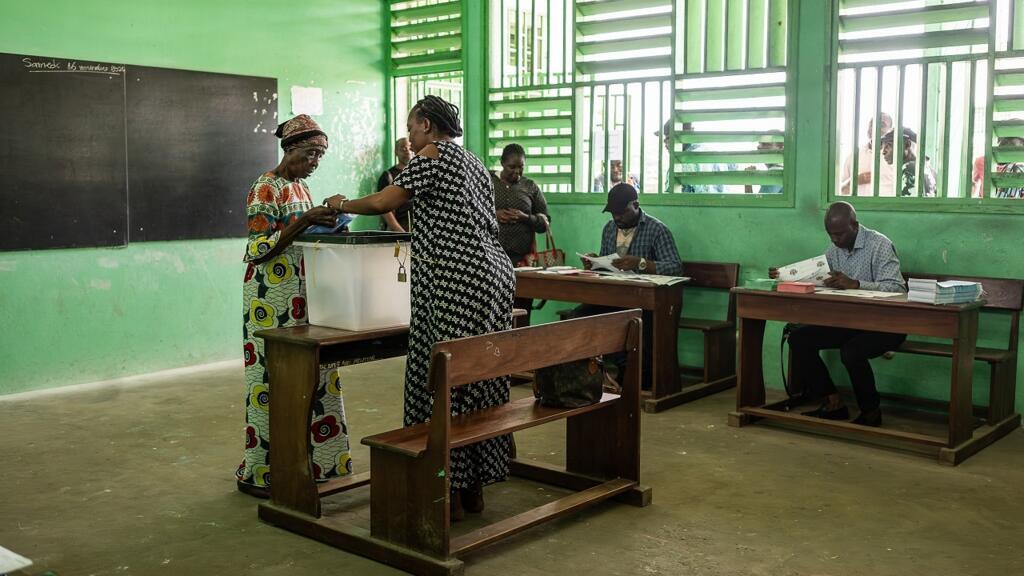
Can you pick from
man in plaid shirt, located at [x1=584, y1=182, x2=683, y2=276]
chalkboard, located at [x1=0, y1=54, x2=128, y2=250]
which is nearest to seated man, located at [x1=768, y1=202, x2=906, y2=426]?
man in plaid shirt, located at [x1=584, y1=182, x2=683, y2=276]

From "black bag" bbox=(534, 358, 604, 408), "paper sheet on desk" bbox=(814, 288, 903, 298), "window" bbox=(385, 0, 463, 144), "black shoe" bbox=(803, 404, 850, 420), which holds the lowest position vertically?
"black shoe" bbox=(803, 404, 850, 420)

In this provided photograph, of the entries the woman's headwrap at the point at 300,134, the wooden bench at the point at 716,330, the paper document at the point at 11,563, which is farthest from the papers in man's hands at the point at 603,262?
the paper document at the point at 11,563

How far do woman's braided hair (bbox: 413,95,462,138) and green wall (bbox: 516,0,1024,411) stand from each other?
3.45 meters

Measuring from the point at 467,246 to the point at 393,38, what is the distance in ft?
18.8

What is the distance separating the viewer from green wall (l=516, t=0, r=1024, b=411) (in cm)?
611

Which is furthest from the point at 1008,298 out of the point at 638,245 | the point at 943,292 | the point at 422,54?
the point at 422,54

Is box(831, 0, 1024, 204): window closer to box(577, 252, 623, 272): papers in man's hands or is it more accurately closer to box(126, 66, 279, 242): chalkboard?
box(577, 252, 623, 272): papers in man's hands

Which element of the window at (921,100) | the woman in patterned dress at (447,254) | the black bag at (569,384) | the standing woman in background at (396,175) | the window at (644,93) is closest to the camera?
the woman in patterned dress at (447,254)

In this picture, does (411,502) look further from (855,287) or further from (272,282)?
(855,287)

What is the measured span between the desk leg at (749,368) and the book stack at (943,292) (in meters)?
1.06

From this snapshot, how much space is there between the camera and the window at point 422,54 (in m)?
8.84

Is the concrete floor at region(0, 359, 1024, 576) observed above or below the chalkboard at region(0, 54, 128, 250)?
below

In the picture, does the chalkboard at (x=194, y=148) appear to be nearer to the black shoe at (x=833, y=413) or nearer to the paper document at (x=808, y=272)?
the paper document at (x=808, y=272)

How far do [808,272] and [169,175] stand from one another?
4.76 metres
